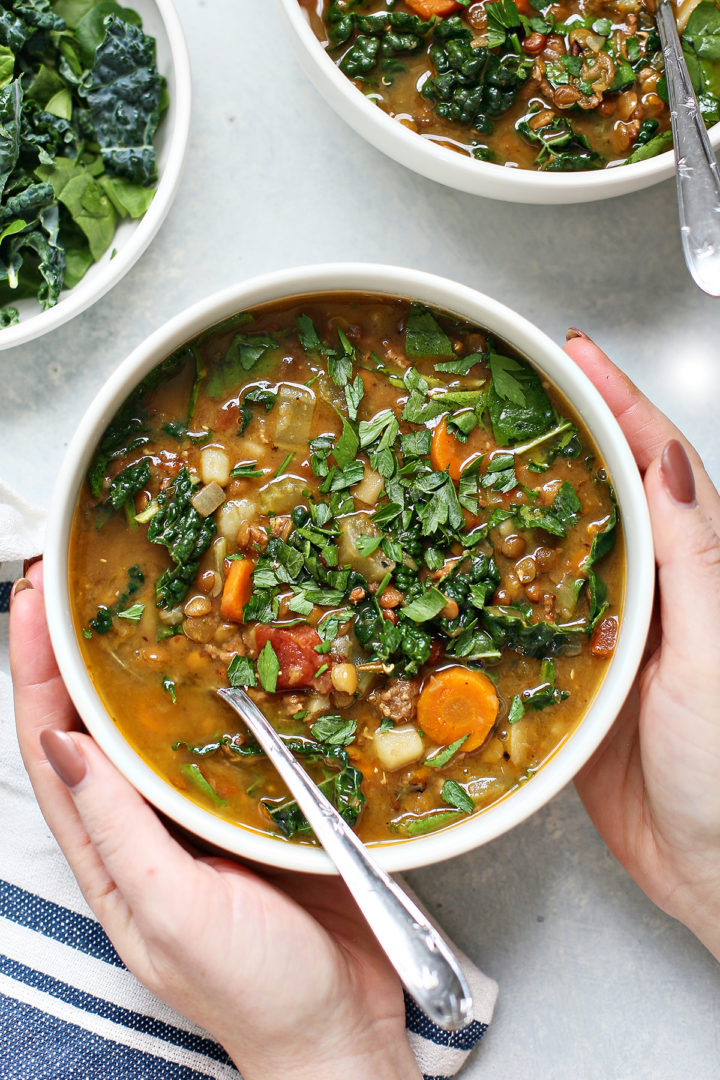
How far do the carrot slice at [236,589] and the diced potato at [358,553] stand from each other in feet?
0.88

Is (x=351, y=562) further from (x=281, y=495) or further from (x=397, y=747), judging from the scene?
(x=397, y=747)

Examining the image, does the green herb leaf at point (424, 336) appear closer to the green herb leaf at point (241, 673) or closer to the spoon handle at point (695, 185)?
the spoon handle at point (695, 185)

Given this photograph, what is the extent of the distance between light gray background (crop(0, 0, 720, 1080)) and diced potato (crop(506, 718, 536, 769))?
816 millimetres

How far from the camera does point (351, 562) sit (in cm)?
280

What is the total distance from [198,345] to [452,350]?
0.73 m

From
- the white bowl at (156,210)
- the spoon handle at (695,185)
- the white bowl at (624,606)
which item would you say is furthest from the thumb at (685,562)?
the white bowl at (156,210)

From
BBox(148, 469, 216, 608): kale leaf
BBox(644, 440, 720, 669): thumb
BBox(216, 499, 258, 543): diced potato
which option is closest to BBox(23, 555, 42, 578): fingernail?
BBox(148, 469, 216, 608): kale leaf

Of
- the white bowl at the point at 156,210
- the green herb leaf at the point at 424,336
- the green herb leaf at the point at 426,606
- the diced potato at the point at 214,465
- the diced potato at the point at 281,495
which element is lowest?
the green herb leaf at the point at 426,606

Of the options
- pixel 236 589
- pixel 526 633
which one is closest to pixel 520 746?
pixel 526 633

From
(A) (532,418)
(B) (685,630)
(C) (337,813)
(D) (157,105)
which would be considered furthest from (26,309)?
(B) (685,630)

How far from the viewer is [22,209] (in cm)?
322

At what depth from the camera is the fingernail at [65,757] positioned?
2617mm

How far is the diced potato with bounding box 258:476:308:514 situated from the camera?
2803 mm

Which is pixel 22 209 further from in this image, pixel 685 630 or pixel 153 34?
pixel 685 630
